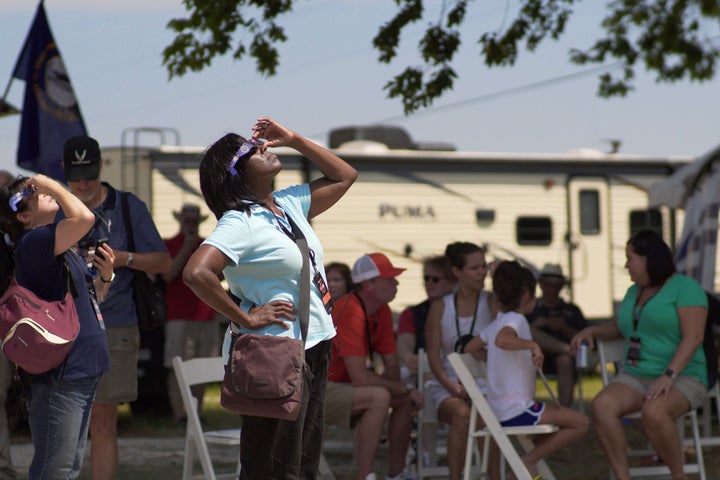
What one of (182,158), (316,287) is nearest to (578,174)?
(182,158)

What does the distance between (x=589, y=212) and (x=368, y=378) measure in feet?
26.4

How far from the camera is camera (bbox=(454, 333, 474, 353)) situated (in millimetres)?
6051

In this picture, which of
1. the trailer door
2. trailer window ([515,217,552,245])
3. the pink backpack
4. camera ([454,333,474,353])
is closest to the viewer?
the pink backpack

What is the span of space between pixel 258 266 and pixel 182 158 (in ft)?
28.1

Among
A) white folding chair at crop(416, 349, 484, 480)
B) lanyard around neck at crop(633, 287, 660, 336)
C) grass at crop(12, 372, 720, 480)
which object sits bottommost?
grass at crop(12, 372, 720, 480)

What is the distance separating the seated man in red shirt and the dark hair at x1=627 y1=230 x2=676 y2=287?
1.34 meters

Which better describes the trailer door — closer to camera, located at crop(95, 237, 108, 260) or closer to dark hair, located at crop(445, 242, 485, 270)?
dark hair, located at crop(445, 242, 485, 270)

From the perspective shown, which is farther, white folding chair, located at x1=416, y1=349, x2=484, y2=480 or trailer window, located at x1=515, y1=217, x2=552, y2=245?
trailer window, located at x1=515, y1=217, x2=552, y2=245

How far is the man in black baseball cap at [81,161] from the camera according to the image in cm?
475

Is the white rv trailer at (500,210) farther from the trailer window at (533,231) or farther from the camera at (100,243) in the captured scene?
the camera at (100,243)

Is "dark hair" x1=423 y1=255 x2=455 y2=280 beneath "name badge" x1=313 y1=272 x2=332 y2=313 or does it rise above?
beneath

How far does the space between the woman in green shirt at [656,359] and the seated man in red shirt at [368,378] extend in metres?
1.06

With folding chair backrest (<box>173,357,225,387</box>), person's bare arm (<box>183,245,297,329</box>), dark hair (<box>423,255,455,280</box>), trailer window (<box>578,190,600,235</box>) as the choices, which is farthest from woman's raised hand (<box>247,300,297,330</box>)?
trailer window (<box>578,190,600,235</box>)

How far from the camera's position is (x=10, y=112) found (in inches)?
316
